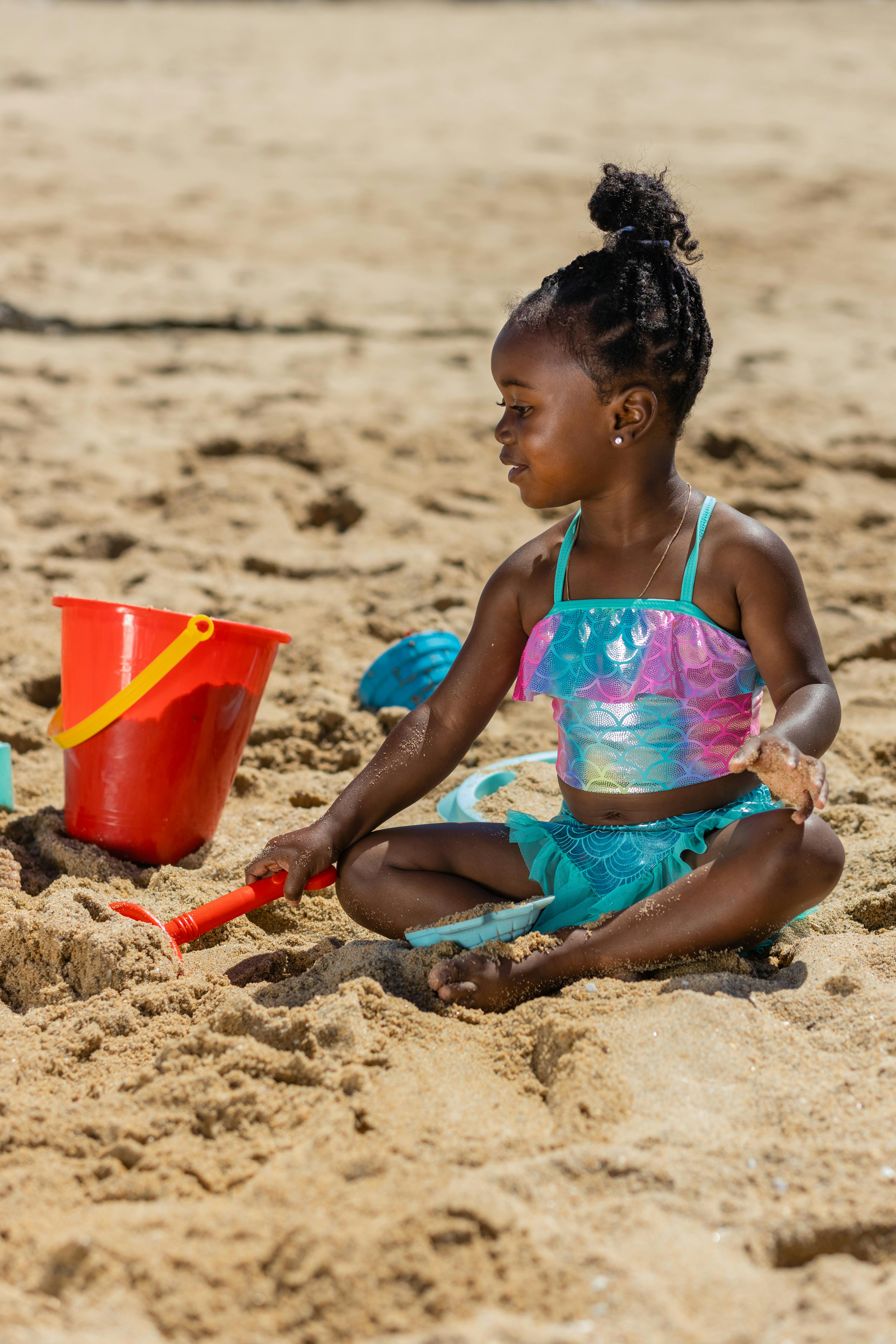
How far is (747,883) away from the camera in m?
1.51

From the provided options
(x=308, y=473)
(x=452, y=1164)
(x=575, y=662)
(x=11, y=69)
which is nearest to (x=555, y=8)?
(x=11, y=69)

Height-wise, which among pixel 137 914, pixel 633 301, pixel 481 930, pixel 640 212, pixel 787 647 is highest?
pixel 640 212

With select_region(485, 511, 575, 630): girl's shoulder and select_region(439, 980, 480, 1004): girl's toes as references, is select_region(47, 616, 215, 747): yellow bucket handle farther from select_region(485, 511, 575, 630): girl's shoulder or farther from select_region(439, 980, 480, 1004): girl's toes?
select_region(439, 980, 480, 1004): girl's toes

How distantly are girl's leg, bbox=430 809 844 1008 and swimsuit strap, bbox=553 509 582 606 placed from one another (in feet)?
1.63

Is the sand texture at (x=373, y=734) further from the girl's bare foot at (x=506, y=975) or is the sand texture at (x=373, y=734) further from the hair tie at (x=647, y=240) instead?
the hair tie at (x=647, y=240)

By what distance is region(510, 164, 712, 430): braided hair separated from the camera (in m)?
1.73

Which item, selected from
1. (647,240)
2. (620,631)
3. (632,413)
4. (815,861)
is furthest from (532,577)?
(815,861)

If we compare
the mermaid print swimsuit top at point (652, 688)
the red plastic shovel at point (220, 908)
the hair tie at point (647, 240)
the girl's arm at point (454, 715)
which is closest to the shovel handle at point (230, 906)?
the red plastic shovel at point (220, 908)

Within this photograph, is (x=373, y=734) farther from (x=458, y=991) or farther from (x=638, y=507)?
(x=458, y=991)

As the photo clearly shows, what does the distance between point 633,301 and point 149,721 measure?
108cm

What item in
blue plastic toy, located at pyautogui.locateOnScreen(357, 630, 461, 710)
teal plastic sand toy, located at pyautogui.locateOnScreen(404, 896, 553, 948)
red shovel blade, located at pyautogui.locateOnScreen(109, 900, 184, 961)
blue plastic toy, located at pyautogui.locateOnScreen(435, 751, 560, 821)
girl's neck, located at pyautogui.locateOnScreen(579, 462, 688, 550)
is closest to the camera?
teal plastic sand toy, located at pyautogui.locateOnScreen(404, 896, 553, 948)

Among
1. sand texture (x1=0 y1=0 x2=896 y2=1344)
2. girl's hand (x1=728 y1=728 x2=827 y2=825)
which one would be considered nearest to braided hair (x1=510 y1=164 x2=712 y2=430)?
sand texture (x1=0 y1=0 x2=896 y2=1344)

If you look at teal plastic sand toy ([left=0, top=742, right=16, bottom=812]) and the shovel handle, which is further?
teal plastic sand toy ([left=0, top=742, right=16, bottom=812])

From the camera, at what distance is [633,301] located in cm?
173
